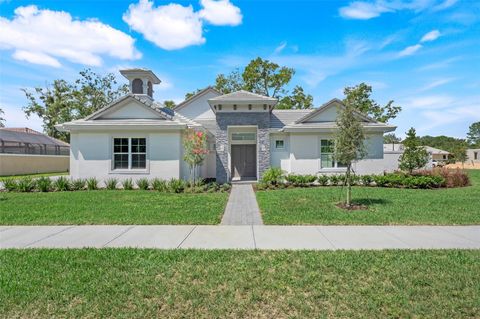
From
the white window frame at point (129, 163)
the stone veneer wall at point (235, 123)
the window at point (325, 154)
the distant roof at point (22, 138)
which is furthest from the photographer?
the distant roof at point (22, 138)

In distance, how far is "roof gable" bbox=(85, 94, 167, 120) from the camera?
636 inches

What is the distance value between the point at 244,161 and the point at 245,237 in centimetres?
→ 1390

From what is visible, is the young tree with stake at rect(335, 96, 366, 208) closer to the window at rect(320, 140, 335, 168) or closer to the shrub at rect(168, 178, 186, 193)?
the shrub at rect(168, 178, 186, 193)

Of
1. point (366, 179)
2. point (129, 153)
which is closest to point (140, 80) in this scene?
point (129, 153)

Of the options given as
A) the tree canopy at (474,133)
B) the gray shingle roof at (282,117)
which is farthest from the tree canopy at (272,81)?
the tree canopy at (474,133)

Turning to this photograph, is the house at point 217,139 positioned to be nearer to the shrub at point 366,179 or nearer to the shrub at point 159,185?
the shrub at point 159,185

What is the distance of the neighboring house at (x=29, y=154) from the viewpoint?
26.3m

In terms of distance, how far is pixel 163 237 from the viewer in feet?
21.5

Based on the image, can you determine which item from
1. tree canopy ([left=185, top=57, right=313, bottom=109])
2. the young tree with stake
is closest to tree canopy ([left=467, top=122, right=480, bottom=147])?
tree canopy ([left=185, top=57, right=313, bottom=109])

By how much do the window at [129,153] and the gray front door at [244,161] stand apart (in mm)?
6463

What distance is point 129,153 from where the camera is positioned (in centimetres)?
1603

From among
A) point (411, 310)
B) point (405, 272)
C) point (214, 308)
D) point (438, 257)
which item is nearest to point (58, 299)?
point (214, 308)

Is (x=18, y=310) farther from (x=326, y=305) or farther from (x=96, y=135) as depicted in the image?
(x=96, y=135)

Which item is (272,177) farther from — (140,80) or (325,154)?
(140,80)
